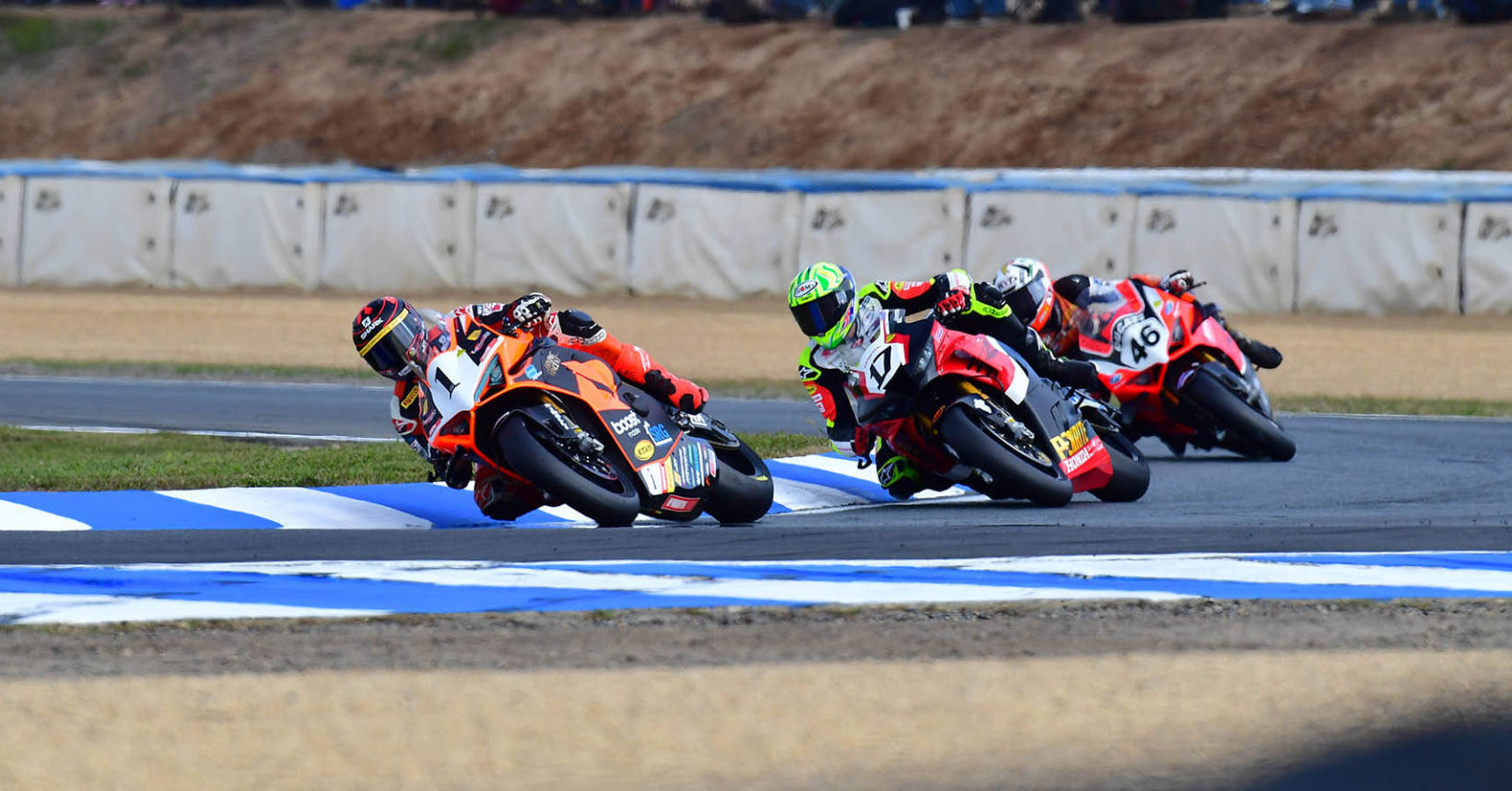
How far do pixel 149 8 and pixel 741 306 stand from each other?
3053 cm

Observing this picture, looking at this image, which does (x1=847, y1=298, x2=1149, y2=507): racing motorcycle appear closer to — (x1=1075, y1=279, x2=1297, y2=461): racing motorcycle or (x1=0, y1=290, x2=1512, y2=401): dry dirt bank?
(x1=1075, y1=279, x2=1297, y2=461): racing motorcycle

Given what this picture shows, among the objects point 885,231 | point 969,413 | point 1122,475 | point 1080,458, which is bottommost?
point 885,231

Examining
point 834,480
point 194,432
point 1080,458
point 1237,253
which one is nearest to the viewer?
point 1080,458

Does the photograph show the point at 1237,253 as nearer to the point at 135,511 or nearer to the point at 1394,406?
the point at 1394,406

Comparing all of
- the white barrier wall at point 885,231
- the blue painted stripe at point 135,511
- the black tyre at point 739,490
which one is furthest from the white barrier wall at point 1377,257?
the blue painted stripe at point 135,511

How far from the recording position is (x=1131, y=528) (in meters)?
9.38

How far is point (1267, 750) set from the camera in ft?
17.1

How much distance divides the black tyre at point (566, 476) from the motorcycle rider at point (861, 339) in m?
1.42

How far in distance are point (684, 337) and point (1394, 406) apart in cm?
904

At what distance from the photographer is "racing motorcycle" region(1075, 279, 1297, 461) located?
12375mm

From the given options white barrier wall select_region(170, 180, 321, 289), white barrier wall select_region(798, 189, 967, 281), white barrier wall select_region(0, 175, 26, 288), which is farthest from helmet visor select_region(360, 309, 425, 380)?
white barrier wall select_region(0, 175, 26, 288)

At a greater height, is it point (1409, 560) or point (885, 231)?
point (1409, 560)

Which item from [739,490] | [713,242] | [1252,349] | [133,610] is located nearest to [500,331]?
[739,490]

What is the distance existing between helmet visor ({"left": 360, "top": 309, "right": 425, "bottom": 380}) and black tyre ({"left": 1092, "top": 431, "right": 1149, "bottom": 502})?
3.43m
